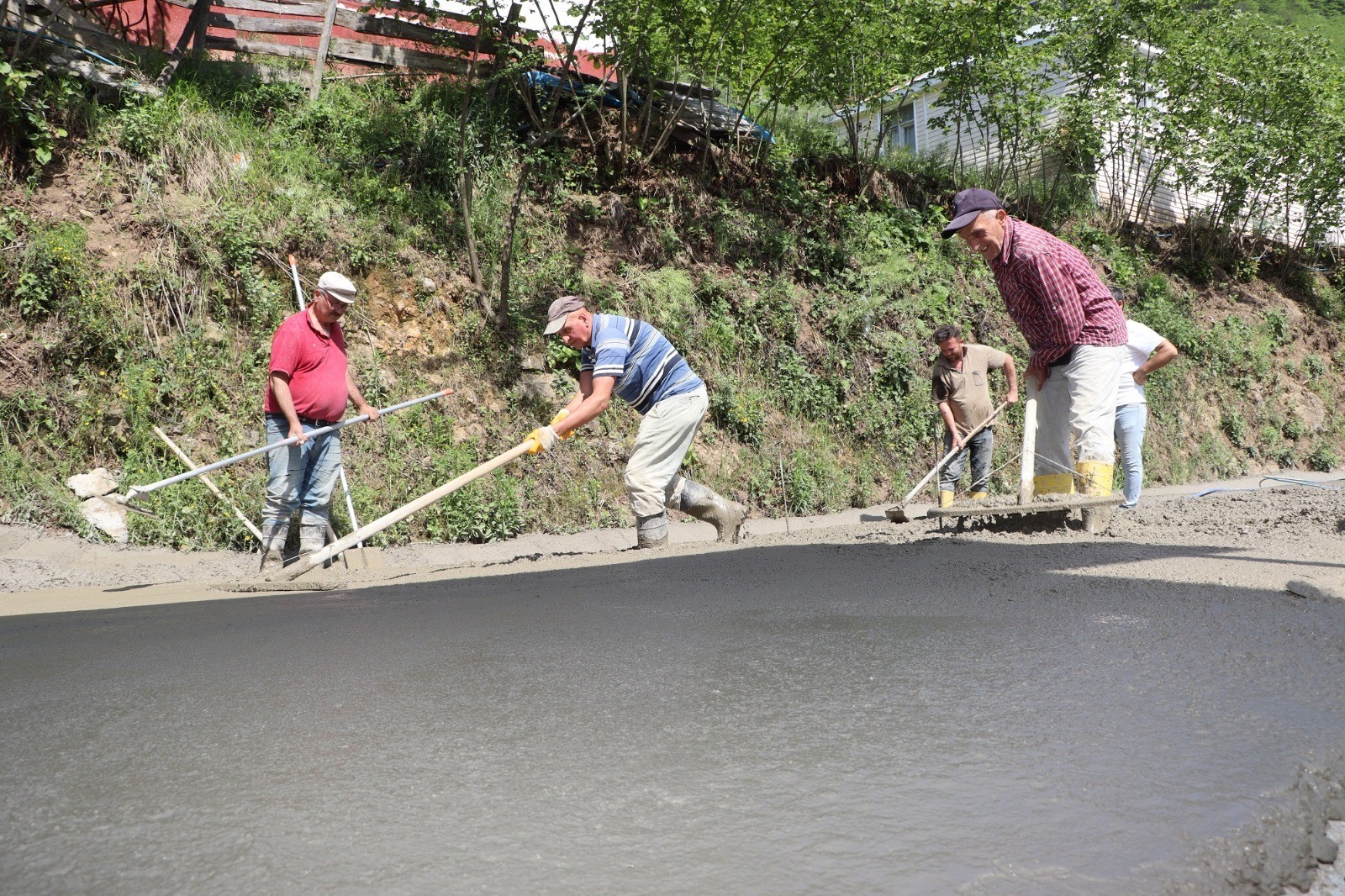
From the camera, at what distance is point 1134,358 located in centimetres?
680

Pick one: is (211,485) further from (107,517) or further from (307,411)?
(307,411)

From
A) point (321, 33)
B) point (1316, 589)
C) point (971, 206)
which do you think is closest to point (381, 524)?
point (971, 206)

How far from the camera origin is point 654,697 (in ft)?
8.11

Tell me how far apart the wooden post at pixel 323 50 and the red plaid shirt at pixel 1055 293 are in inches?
302

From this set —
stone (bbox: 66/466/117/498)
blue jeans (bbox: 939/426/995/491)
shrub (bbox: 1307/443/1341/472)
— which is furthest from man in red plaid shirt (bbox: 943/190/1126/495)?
shrub (bbox: 1307/443/1341/472)

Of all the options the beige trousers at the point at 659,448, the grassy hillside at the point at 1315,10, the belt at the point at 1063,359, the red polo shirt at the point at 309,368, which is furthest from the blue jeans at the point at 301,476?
the grassy hillside at the point at 1315,10

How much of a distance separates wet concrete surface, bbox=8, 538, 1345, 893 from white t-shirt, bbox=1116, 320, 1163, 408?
3.32 meters

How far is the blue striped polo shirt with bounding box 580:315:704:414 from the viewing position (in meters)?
5.46

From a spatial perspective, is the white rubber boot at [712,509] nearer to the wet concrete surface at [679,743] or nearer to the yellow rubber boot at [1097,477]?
the yellow rubber boot at [1097,477]

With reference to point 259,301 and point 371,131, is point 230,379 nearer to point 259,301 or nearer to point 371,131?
point 259,301

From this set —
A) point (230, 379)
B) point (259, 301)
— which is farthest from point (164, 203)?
point (230, 379)

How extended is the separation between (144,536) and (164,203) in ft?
10.2

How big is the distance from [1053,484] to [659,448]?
2.28m

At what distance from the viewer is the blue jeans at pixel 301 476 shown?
604 centimetres
